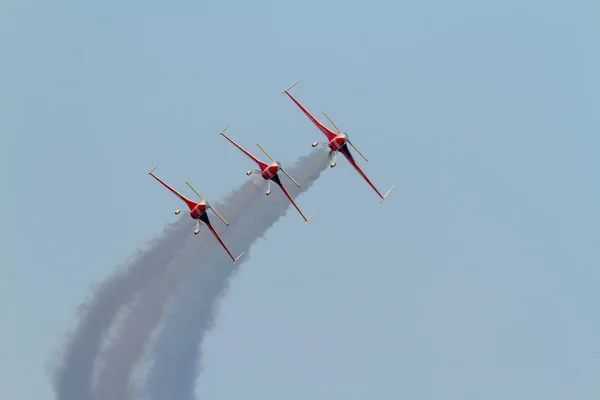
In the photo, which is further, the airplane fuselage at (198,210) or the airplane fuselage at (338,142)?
the airplane fuselage at (338,142)

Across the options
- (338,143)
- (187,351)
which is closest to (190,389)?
A: (187,351)

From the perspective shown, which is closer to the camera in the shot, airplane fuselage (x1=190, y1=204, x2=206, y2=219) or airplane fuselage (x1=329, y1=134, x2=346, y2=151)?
airplane fuselage (x1=190, y1=204, x2=206, y2=219)

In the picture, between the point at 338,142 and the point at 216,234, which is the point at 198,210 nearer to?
the point at 216,234

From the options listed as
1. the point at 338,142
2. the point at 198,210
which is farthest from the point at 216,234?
the point at 338,142

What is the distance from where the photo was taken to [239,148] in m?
122

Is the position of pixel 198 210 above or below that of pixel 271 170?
above

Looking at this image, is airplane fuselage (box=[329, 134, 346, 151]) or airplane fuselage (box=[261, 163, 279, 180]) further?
airplane fuselage (box=[329, 134, 346, 151])

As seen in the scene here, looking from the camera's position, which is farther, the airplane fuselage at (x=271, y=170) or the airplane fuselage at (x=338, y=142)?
the airplane fuselage at (x=338, y=142)

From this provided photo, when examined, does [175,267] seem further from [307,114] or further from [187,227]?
[307,114]

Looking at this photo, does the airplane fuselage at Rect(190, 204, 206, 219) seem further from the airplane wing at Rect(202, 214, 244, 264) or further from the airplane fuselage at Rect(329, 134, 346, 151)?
the airplane fuselage at Rect(329, 134, 346, 151)

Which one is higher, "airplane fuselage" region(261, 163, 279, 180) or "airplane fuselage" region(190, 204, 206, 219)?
"airplane fuselage" region(190, 204, 206, 219)

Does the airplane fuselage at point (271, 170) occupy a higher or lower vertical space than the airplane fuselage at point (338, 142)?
higher

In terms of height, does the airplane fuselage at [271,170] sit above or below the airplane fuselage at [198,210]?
below

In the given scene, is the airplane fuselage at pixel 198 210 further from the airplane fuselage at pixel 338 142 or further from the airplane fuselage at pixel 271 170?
the airplane fuselage at pixel 338 142
